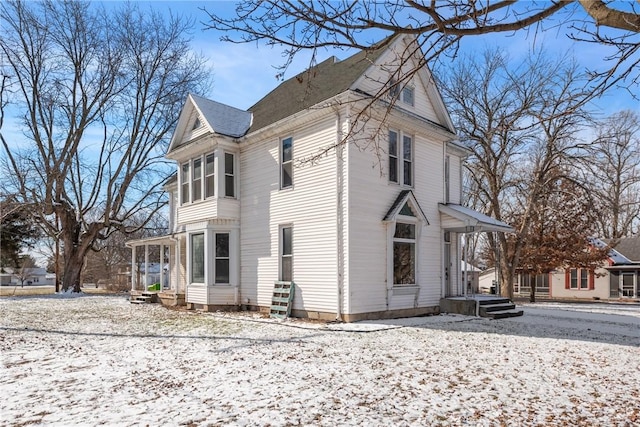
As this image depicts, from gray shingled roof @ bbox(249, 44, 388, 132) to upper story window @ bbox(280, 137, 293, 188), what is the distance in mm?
811

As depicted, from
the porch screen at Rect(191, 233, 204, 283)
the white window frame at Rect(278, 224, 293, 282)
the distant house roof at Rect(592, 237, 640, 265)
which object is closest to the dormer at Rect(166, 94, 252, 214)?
the porch screen at Rect(191, 233, 204, 283)

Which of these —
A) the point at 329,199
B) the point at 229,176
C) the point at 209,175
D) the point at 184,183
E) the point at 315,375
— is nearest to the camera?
the point at 315,375

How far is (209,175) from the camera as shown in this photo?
1514 centimetres

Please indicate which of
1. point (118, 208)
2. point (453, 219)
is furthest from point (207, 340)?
point (118, 208)

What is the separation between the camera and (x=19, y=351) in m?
8.01

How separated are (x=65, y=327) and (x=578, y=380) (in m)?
11.1

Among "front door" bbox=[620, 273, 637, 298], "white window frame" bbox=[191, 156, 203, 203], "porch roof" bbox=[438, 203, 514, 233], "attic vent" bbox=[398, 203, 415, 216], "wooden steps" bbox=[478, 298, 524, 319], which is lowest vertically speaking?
"front door" bbox=[620, 273, 637, 298]

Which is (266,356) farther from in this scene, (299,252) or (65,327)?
(65,327)

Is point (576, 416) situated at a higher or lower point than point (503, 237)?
lower

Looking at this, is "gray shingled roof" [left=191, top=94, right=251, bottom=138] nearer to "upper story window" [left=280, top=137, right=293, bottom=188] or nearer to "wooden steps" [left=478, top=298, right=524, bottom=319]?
"upper story window" [left=280, top=137, right=293, bottom=188]

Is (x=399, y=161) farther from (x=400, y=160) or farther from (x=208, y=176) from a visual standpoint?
(x=208, y=176)

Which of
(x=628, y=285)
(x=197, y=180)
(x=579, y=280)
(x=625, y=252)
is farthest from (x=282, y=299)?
(x=625, y=252)

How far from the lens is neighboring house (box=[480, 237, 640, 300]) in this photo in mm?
31344

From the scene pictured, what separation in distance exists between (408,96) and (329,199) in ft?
15.3
